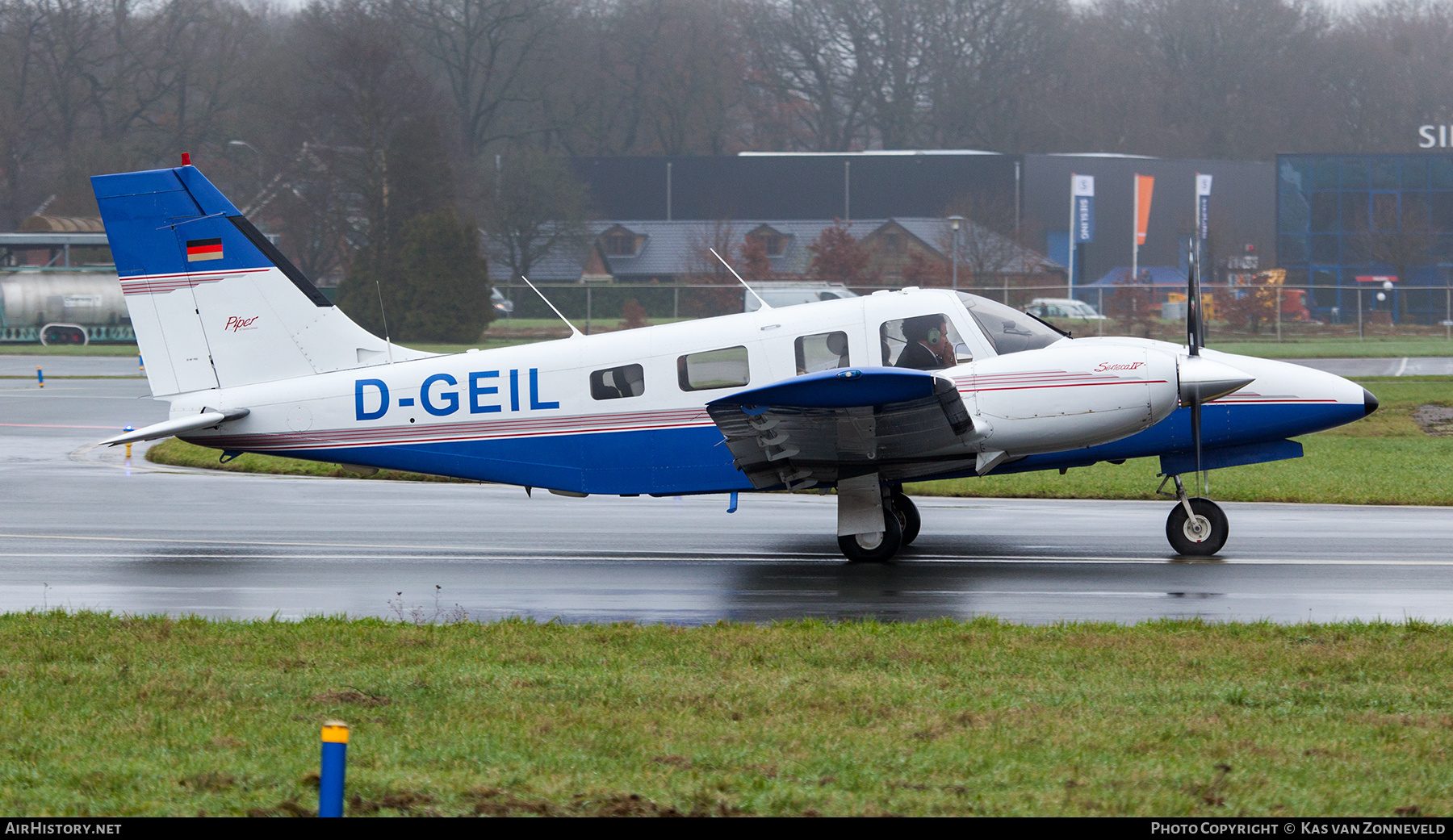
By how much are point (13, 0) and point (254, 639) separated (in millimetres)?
84428

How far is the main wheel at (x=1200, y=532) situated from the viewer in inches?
489

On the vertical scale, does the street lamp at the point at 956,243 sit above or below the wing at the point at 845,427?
above

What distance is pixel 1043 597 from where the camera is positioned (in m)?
10.6

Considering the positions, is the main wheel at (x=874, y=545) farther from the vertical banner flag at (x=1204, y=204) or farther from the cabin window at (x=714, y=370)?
the vertical banner flag at (x=1204, y=204)

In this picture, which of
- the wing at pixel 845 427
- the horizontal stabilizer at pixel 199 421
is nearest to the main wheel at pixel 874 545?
the wing at pixel 845 427

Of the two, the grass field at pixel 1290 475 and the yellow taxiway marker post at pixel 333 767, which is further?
the grass field at pixel 1290 475

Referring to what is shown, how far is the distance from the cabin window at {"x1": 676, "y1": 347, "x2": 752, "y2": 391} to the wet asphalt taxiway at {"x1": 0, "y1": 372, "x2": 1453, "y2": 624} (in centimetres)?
160

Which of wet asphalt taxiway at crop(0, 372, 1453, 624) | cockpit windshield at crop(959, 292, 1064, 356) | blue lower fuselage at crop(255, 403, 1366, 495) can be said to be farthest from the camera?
blue lower fuselage at crop(255, 403, 1366, 495)

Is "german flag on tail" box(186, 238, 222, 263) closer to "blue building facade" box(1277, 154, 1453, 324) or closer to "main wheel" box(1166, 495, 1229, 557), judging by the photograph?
"main wheel" box(1166, 495, 1229, 557)

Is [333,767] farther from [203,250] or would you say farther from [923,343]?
[203,250]

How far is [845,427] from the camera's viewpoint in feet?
38.2

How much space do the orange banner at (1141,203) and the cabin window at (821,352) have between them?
67.2m

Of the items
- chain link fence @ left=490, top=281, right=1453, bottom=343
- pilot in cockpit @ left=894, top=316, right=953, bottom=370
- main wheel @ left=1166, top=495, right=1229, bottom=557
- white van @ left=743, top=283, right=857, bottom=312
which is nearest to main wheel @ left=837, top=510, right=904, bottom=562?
pilot in cockpit @ left=894, top=316, right=953, bottom=370

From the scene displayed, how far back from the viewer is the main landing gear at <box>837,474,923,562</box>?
1233 centimetres
